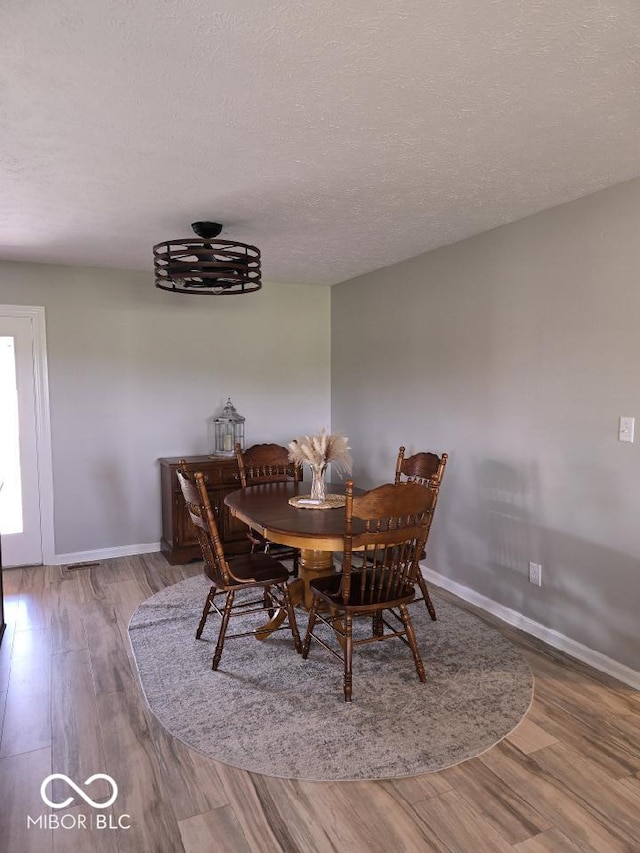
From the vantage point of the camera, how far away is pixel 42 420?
14.5ft

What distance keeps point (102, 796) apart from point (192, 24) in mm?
2397

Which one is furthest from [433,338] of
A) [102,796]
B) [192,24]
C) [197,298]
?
[102,796]

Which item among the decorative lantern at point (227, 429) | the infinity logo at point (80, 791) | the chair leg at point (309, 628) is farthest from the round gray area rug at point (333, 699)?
the decorative lantern at point (227, 429)

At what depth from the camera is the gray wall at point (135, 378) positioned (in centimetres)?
446

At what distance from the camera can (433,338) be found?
13.4 ft

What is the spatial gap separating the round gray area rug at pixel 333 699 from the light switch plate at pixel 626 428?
48.3 inches

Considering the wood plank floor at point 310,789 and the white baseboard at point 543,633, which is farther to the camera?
the white baseboard at point 543,633

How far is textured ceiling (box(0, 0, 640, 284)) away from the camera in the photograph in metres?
1.43

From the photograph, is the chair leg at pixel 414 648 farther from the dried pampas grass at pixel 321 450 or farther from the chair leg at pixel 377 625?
the dried pampas grass at pixel 321 450

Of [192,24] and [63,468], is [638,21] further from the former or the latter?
[63,468]

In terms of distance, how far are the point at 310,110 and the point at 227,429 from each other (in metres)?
3.37

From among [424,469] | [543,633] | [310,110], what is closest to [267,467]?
[424,469]

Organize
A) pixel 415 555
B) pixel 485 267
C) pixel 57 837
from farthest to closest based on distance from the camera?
pixel 485 267 < pixel 415 555 < pixel 57 837

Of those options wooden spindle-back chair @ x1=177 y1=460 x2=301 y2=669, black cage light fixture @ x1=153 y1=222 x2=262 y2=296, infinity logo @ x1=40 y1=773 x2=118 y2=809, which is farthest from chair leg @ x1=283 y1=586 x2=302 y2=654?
black cage light fixture @ x1=153 y1=222 x2=262 y2=296
